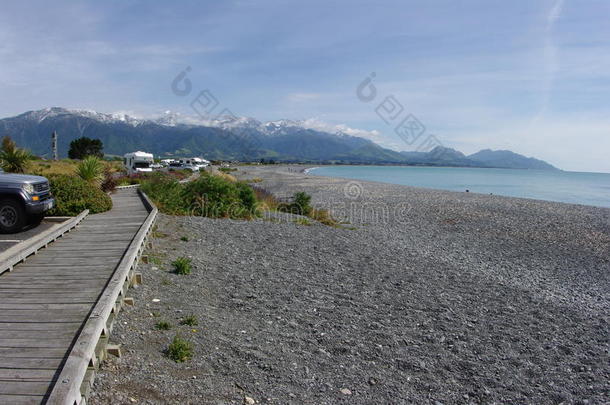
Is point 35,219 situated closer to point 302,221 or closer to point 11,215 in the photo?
point 11,215

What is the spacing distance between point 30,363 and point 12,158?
17956 millimetres

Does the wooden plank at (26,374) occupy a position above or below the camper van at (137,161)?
below

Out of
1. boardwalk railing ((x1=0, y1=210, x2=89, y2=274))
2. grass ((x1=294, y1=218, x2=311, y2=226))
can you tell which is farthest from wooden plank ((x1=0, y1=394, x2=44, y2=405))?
grass ((x1=294, y1=218, x2=311, y2=226))

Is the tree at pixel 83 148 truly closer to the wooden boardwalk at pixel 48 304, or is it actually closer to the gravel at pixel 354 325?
the gravel at pixel 354 325

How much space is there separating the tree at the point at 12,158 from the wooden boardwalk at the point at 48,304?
36.9ft

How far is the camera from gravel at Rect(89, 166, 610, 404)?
514 cm

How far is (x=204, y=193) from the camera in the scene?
61.6 feet

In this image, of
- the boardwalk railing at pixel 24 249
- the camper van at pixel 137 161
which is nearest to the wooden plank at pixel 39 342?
the boardwalk railing at pixel 24 249

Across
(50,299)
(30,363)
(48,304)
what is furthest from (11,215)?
(30,363)

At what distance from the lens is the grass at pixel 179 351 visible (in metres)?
5.26

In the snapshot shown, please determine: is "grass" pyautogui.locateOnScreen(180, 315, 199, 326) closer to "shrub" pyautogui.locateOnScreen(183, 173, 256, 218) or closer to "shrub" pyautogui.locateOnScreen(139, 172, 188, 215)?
"shrub" pyautogui.locateOnScreen(139, 172, 188, 215)

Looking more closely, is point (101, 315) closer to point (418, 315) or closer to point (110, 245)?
point (110, 245)

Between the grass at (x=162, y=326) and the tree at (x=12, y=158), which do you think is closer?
the grass at (x=162, y=326)

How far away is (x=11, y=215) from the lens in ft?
32.6
